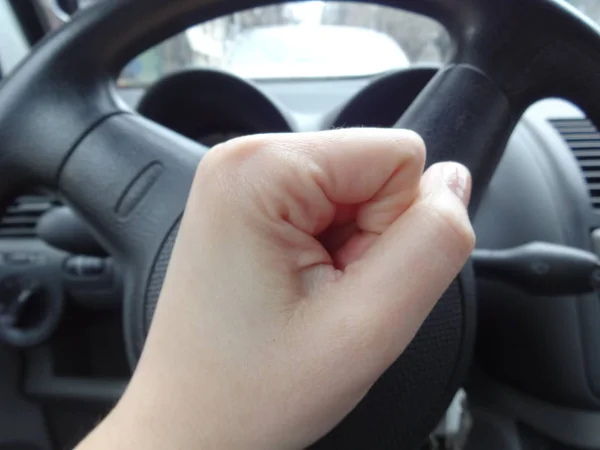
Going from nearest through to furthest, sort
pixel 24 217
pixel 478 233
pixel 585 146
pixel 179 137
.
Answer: pixel 179 137 → pixel 478 233 → pixel 585 146 → pixel 24 217

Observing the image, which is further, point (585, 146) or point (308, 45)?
point (308, 45)

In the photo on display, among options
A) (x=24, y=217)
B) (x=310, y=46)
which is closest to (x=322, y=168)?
(x=24, y=217)

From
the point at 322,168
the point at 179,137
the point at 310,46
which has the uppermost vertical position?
the point at 322,168

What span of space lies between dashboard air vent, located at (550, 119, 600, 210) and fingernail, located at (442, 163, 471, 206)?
0.53 meters

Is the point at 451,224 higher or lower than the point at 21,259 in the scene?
higher

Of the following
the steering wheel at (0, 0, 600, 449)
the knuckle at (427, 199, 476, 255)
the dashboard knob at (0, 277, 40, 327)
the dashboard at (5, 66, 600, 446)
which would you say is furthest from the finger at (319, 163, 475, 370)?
the dashboard knob at (0, 277, 40, 327)

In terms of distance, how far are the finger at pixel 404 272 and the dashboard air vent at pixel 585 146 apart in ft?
1.92

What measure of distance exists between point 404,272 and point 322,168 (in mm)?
81

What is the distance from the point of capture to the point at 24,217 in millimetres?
1280

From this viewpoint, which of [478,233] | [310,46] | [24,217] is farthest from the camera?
[310,46]

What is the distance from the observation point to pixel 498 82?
0.73 m

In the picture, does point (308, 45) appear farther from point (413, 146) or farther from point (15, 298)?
point (413, 146)

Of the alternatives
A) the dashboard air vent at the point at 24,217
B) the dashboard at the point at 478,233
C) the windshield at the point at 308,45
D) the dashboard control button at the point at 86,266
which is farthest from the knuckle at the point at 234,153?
the windshield at the point at 308,45

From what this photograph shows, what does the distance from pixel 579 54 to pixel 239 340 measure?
46 centimetres
